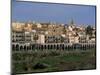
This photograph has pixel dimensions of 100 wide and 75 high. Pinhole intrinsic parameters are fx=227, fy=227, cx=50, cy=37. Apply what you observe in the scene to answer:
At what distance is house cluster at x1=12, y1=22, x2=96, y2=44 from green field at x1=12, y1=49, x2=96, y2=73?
0.14 m

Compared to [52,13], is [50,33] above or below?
below

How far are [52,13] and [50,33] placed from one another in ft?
0.76

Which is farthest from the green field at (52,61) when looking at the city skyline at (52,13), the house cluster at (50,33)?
the city skyline at (52,13)

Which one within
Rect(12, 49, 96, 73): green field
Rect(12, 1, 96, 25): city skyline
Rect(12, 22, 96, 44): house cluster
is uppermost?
Rect(12, 1, 96, 25): city skyline

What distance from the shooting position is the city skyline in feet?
8.10

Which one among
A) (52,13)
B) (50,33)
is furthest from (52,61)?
(52,13)

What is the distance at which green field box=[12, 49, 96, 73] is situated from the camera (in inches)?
97.0

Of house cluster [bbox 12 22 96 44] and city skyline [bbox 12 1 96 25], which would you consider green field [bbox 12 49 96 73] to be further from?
city skyline [bbox 12 1 96 25]

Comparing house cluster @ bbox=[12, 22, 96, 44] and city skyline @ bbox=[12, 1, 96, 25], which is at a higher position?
city skyline @ bbox=[12, 1, 96, 25]

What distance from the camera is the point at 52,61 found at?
2602 millimetres

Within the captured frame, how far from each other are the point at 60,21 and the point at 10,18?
58 centimetres

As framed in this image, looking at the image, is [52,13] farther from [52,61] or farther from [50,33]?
[52,61]

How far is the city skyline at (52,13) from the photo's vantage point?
97.2 inches

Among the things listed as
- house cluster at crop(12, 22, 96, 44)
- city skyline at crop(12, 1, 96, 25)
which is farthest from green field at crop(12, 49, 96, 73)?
city skyline at crop(12, 1, 96, 25)
